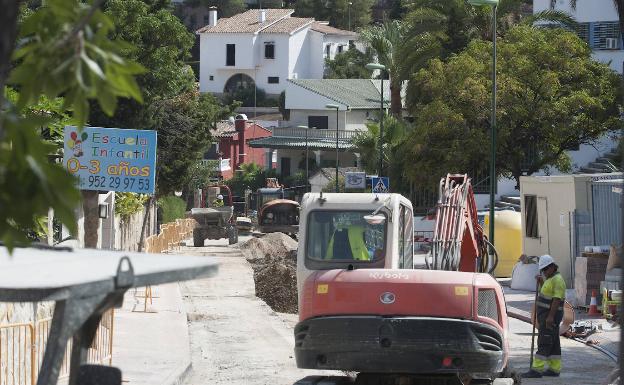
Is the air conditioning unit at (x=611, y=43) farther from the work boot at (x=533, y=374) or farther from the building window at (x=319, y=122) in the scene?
the building window at (x=319, y=122)

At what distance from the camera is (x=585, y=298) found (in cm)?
2805

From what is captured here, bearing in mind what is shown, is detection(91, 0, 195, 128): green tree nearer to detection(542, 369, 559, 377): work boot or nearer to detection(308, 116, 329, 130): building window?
detection(542, 369, 559, 377): work boot

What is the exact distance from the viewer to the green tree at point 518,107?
45375 millimetres

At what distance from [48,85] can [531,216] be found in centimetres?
3243

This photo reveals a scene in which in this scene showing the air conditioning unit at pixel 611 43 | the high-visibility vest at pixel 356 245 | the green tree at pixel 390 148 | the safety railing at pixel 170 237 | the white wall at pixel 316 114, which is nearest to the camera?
the high-visibility vest at pixel 356 245

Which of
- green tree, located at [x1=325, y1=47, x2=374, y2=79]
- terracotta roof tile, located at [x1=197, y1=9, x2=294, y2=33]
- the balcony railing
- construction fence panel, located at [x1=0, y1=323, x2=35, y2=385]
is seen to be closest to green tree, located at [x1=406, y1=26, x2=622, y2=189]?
construction fence panel, located at [x1=0, y1=323, x2=35, y2=385]

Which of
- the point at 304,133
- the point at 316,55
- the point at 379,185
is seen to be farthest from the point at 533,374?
the point at 316,55

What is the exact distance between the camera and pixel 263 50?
11181cm

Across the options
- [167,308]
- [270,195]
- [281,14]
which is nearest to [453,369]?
[167,308]

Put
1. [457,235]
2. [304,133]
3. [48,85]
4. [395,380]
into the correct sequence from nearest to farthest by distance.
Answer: [48,85], [395,380], [457,235], [304,133]

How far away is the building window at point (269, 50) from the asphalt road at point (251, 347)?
79.9 meters

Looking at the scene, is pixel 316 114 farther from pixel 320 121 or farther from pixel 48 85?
pixel 48 85

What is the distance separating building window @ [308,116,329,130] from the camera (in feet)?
309

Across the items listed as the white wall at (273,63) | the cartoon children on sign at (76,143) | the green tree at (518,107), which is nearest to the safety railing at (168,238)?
the cartoon children on sign at (76,143)
